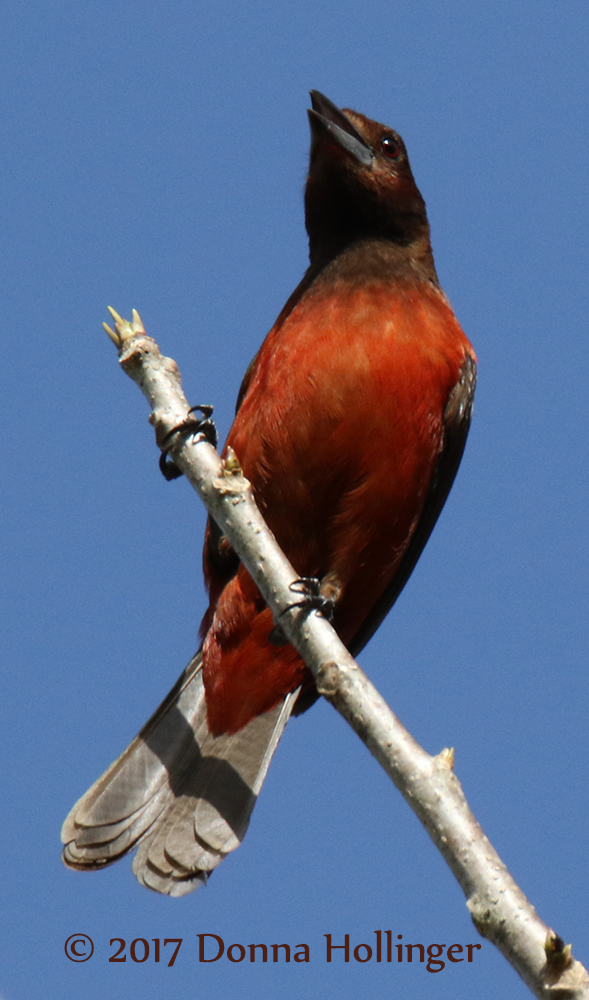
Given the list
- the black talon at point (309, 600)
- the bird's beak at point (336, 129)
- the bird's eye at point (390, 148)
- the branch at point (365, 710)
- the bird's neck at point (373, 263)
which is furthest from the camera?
the bird's eye at point (390, 148)

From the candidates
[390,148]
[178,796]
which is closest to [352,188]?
[390,148]

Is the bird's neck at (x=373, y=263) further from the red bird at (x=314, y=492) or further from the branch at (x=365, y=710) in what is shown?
the branch at (x=365, y=710)

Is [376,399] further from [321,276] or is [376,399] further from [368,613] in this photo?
[368,613]

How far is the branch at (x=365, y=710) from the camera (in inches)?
117

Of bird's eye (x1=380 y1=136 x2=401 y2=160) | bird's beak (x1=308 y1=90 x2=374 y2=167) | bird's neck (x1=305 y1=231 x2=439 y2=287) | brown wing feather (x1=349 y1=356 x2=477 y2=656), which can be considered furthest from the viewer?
bird's eye (x1=380 y1=136 x2=401 y2=160)

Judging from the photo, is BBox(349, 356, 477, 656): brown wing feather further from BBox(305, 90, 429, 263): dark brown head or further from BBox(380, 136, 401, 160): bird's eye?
BBox(380, 136, 401, 160): bird's eye

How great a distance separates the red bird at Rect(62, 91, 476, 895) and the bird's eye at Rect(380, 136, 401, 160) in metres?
0.24

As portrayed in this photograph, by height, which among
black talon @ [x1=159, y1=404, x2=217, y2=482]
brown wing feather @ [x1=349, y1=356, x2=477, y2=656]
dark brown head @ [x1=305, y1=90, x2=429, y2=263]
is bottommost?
black talon @ [x1=159, y1=404, x2=217, y2=482]

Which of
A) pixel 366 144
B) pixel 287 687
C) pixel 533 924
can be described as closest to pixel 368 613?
pixel 287 687

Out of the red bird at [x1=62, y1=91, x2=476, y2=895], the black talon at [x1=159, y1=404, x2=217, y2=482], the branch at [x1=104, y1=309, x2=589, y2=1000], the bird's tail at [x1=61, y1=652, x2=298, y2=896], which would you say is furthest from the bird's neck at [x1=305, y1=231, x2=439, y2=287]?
the bird's tail at [x1=61, y1=652, x2=298, y2=896]

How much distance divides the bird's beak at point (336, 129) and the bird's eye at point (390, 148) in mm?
120

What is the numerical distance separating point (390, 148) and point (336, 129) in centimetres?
48

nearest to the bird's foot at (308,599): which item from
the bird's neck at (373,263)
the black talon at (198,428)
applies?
the black talon at (198,428)

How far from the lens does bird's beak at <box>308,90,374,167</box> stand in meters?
5.85
